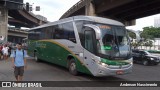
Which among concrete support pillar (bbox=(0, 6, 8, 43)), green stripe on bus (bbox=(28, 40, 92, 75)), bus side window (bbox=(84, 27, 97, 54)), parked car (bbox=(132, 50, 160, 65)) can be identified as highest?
concrete support pillar (bbox=(0, 6, 8, 43))

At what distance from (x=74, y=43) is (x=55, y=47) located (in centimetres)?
299

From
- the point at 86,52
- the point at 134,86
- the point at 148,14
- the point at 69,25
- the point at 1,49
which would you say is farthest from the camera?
the point at 148,14

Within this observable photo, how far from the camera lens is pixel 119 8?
3055cm

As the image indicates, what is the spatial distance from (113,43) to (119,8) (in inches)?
781

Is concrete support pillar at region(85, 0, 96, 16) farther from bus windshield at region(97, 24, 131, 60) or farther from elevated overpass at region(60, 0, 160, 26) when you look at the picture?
bus windshield at region(97, 24, 131, 60)

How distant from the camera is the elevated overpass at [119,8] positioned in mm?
27289

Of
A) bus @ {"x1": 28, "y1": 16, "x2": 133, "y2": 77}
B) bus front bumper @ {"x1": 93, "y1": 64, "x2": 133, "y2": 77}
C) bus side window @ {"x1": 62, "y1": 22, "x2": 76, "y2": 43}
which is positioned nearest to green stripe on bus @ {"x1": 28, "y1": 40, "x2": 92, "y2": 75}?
bus @ {"x1": 28, "y1": 16, "x2": 133, "y2": 77}

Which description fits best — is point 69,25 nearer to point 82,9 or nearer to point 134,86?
point 134,86

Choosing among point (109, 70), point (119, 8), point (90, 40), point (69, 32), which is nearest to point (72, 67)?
point (69, 32)

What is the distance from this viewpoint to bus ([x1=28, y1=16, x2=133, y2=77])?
11258mm

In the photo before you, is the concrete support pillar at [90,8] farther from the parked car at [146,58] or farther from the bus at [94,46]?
the bus at [94,46]

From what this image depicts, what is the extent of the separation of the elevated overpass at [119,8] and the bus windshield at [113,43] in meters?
14.3

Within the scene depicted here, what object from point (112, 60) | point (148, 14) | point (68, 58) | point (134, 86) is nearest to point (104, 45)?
point (112, 60)

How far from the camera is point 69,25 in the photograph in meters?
14.4
